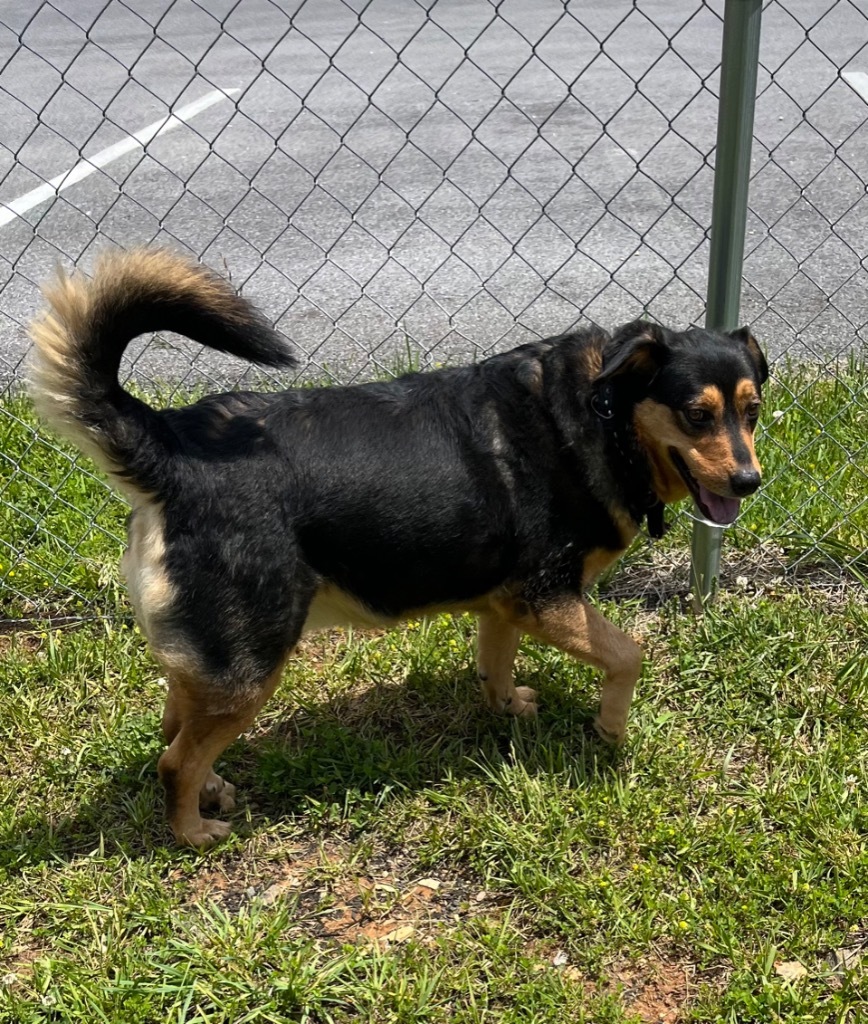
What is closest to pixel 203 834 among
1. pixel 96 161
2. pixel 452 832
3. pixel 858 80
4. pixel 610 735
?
pixel 452 832

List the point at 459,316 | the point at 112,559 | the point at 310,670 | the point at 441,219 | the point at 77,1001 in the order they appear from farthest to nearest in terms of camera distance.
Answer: the point at 441,219 < the point at 459,316 < the point at 112,559 < the point at 310,670 < the point at 77,1001

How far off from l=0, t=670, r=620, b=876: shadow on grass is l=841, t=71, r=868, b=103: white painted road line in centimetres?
690

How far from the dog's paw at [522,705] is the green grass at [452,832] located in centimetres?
6

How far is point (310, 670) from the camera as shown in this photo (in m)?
3.60

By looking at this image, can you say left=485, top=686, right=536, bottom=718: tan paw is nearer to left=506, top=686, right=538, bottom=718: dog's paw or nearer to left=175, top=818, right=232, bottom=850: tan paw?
left=506, top=686, right=538, bottom=718: dog's paw

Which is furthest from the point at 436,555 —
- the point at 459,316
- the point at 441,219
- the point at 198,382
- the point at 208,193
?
the point at 208,193

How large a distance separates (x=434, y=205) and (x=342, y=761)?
474cm

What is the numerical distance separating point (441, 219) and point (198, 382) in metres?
2.43

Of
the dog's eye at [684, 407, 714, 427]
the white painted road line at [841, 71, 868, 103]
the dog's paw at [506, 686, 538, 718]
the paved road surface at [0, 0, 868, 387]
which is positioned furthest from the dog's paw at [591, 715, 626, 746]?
the white painted road line at [841, 71, 868, 103]

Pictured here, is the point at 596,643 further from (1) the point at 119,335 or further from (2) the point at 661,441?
(1) the point at 119,335

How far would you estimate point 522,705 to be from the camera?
11.1ft

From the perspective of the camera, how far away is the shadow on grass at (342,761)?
3006 millimetres

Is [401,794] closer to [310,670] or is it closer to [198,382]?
[310,670]

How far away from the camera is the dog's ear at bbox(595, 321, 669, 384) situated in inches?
108
